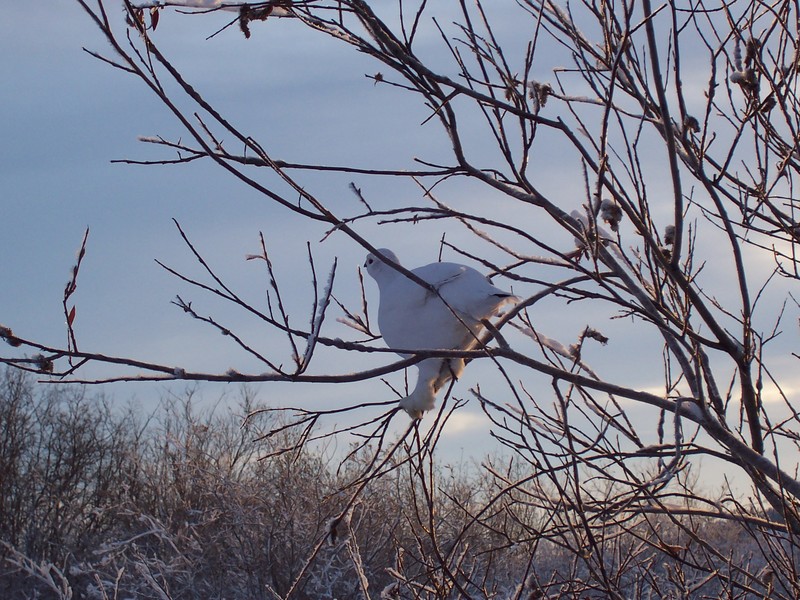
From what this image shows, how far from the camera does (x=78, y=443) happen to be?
75.0ft

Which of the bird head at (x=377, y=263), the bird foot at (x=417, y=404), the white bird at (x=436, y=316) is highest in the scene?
the bird head at (x=377, y=263)

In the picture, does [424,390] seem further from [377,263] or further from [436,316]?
[377,263]

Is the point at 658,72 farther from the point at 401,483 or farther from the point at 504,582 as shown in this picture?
the point at 504,582

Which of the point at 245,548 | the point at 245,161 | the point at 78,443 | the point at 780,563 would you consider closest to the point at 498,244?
the point at 245,161

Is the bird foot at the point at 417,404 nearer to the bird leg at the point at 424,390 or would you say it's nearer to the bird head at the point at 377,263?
the bird leg at the point at 424,390

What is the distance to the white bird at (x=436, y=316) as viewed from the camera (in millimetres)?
2697

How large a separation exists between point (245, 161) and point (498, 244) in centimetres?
87

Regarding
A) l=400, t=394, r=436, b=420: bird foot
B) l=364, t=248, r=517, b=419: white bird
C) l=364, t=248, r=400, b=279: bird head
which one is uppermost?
l=364, t=248, r=400, b=279: bird head

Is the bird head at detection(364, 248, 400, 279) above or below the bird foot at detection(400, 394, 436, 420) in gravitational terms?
above

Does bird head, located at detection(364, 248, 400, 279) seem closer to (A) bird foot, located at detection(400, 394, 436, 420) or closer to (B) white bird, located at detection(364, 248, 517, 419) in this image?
(B) white bird, located at detection(364, 248, 517, 419)

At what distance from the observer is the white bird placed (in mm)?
2697

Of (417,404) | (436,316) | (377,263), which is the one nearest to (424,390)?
(417,404)

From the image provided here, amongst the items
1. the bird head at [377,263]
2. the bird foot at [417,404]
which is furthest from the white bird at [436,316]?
the bird head at [377,263]

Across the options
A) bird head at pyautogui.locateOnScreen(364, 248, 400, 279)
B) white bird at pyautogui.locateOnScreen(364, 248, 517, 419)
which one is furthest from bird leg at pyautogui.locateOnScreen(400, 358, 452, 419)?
bird head at pyautogui.locateOnScreen(364, 248, 400, 279)
